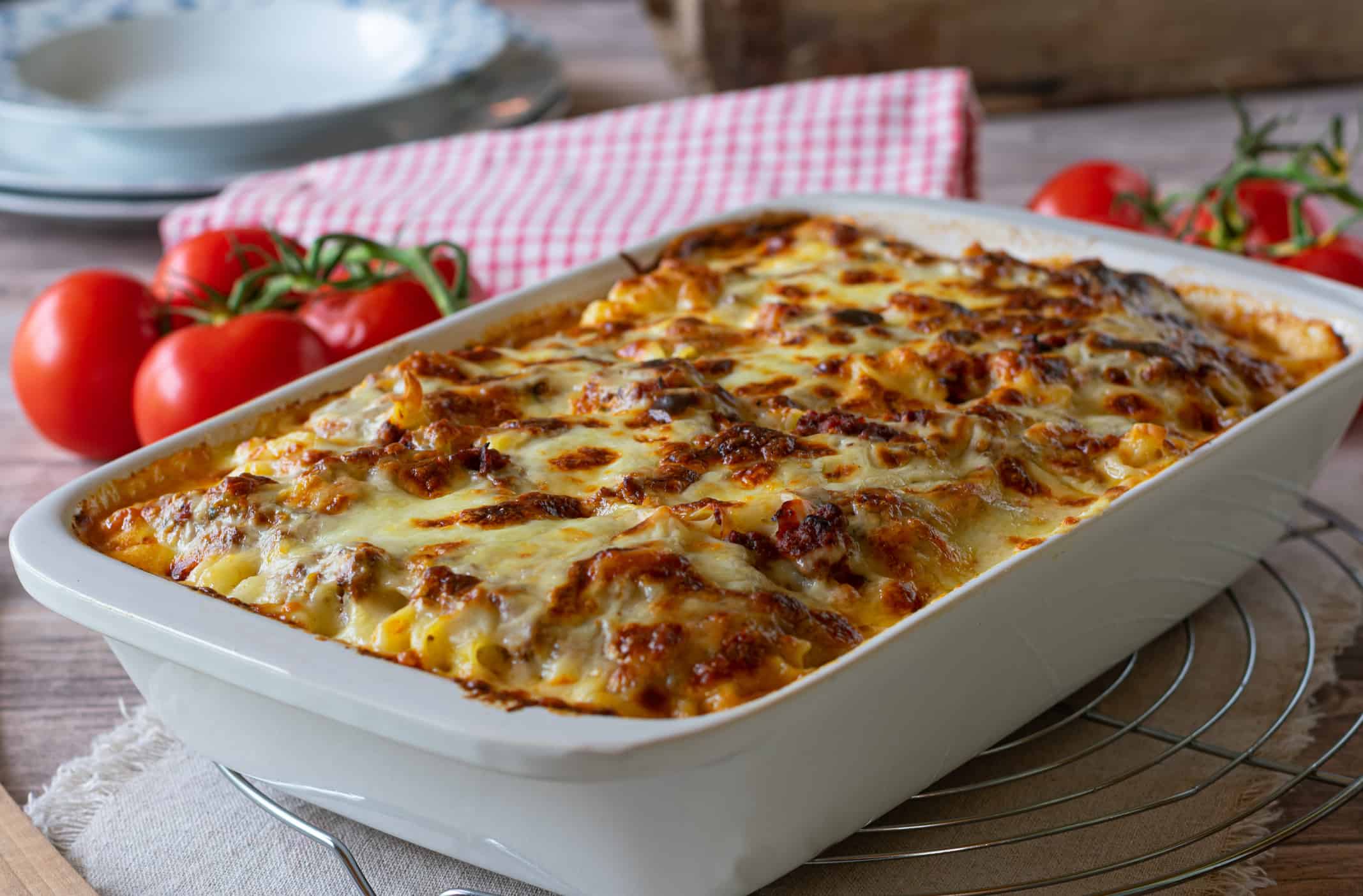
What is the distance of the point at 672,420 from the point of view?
1657mm

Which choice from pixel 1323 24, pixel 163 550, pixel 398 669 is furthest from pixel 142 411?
pixel 1323 24

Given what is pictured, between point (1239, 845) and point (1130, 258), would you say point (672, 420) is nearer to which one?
point (1239, 845)

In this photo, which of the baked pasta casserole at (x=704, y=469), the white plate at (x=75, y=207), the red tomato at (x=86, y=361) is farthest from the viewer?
the white plate at (x=75, y=207)

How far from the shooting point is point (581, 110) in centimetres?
426

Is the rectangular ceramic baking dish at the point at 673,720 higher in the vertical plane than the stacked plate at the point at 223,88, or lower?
higher

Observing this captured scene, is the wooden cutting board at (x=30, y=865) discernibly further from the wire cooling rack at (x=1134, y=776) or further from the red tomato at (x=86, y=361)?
the red tomato at (x=86, y=361)

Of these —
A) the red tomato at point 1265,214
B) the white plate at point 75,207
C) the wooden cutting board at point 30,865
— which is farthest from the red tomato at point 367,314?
the red tomato at point 1265,214

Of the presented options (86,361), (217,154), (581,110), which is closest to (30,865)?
(86,361)

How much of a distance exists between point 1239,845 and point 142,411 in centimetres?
167

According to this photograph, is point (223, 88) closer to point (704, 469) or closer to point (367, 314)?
point (367, 314)

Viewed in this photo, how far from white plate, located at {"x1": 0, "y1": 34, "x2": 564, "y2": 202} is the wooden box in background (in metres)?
0.61

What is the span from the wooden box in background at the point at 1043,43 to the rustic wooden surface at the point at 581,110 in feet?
0.24

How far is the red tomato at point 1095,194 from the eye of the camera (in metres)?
3.00

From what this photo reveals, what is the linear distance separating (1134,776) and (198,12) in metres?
3.49
